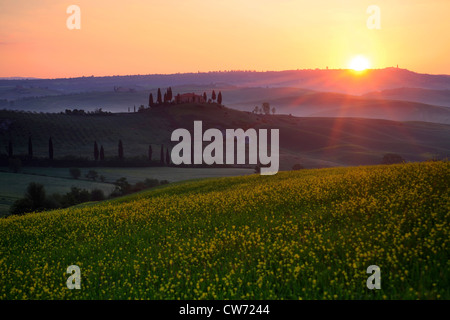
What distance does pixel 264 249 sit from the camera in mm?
13398

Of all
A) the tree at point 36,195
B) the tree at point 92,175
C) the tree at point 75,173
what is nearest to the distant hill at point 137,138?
the tree at point 75,173

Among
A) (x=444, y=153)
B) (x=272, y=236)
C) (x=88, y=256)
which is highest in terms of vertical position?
(x=272, y=236)

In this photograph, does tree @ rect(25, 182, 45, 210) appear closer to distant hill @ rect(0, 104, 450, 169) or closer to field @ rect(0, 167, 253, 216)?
field @ rect(0, 167, 253, 216)

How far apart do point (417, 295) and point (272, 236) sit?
6.09 metres

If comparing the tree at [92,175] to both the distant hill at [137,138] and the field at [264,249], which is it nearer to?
the distant hill at [137,138]

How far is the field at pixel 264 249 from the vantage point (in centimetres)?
1059

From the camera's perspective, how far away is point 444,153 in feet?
623

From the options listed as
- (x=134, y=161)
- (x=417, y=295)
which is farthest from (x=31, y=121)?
(x=417, y=295)

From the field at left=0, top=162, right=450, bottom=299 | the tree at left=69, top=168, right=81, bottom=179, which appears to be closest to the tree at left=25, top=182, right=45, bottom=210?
the field at left=0, top=162, right=450, bottom=299

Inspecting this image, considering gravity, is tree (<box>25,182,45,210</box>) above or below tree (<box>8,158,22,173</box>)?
above

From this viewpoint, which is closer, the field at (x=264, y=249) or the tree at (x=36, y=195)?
the field at (x=264, y=249)

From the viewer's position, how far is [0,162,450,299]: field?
10.6 m

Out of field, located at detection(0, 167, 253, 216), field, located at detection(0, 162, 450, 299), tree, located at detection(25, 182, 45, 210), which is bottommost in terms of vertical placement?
field, located at detection(0, 167, 253, 216)
